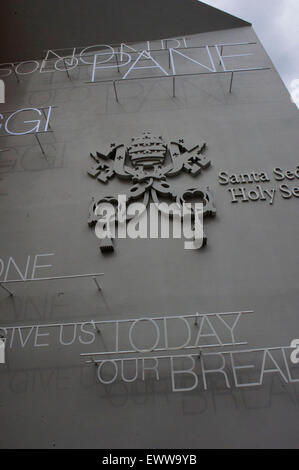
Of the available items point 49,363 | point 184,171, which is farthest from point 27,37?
point 49,363

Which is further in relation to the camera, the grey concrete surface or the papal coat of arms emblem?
the papal coat of arms emblem

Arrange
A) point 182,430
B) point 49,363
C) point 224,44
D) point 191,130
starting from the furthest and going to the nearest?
point 224,44 < point 191,130 < point 49,363 < point 182,430

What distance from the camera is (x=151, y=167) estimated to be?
5.92 m

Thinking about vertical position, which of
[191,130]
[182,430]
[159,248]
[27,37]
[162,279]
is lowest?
[182,430]

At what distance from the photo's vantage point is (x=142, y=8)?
317 inches

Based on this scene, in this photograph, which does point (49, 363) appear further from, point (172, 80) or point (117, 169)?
point (172, 80)

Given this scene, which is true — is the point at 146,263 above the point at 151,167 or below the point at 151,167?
below

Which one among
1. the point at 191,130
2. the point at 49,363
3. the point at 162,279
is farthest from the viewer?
the point at 191,130

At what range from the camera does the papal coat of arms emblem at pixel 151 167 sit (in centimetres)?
555

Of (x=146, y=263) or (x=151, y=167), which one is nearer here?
(x=146, y=263)

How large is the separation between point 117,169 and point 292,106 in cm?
288

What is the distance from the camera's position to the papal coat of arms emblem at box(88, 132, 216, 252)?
5555mm

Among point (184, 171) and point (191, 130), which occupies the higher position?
point (191, 130)

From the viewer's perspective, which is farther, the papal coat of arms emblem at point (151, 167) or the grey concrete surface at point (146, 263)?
the papal coat of arms emblem at point (151, 167)
